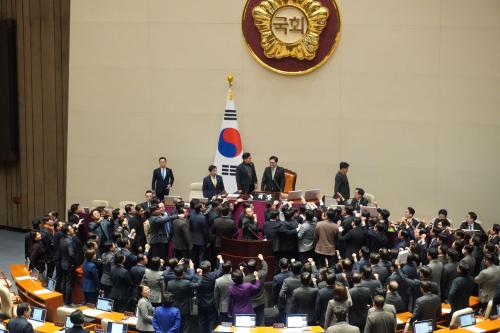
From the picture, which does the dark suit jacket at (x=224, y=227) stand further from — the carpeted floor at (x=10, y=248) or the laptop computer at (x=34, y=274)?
the carpeted floor at (x=10, y=248)

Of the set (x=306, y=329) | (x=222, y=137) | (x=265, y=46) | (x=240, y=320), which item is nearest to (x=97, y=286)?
(x=240, y=320)

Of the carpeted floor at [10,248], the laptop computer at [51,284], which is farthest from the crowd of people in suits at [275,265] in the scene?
the carpeted floor at [10,248]

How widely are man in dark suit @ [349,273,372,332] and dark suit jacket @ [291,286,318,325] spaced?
0.61 metres

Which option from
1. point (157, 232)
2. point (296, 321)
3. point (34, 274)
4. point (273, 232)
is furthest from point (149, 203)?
point (296, 321)

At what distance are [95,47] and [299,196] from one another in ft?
25.2

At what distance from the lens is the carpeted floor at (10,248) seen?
1977 centimetres

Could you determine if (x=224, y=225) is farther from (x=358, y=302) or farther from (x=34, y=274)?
(x=34, y=274)

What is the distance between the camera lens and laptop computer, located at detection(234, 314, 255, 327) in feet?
41.8

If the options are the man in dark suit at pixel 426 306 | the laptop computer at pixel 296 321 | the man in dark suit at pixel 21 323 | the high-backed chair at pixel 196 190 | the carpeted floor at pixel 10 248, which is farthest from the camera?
the high-backed chair at pixel 196 190

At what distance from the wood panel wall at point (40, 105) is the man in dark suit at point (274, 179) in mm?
7869

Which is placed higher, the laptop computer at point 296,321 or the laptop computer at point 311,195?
the laptop computer at point 311,195

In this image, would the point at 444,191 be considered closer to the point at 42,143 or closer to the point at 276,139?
the point at 276,139

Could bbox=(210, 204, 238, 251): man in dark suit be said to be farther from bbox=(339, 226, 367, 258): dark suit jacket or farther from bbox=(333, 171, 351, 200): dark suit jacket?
bbox=(333, 171, 351, 200): dark suit jacket

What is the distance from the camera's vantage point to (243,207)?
1612cm
